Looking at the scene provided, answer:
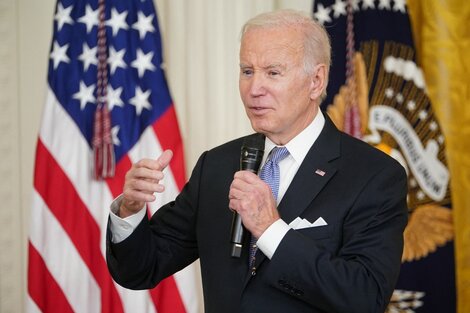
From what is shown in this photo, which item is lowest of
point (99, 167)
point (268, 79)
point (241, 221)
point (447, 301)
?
point (447, 301)

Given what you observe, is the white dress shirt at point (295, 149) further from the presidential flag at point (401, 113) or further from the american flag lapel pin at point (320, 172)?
the presidential flag at point (401, 113)

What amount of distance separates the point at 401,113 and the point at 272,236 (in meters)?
2.10

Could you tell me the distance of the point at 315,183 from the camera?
212 cm

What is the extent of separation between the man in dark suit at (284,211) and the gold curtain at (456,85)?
1965 millimetres

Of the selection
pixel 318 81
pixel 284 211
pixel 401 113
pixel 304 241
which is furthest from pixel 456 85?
pixel 304 241

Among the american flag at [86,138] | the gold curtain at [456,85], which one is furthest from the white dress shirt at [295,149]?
the gold curtain at [456,85]

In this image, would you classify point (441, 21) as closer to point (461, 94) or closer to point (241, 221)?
point (461, 94)

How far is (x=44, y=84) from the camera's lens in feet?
13.0

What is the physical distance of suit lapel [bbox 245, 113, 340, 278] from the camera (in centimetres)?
209

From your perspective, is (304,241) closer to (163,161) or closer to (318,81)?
(163,161)

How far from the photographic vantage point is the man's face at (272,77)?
7.12ft

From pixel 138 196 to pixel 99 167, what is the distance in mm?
1514

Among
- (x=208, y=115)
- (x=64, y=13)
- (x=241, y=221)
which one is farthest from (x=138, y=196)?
(x=208, y=115)

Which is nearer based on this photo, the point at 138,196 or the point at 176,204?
the point at 138,196
